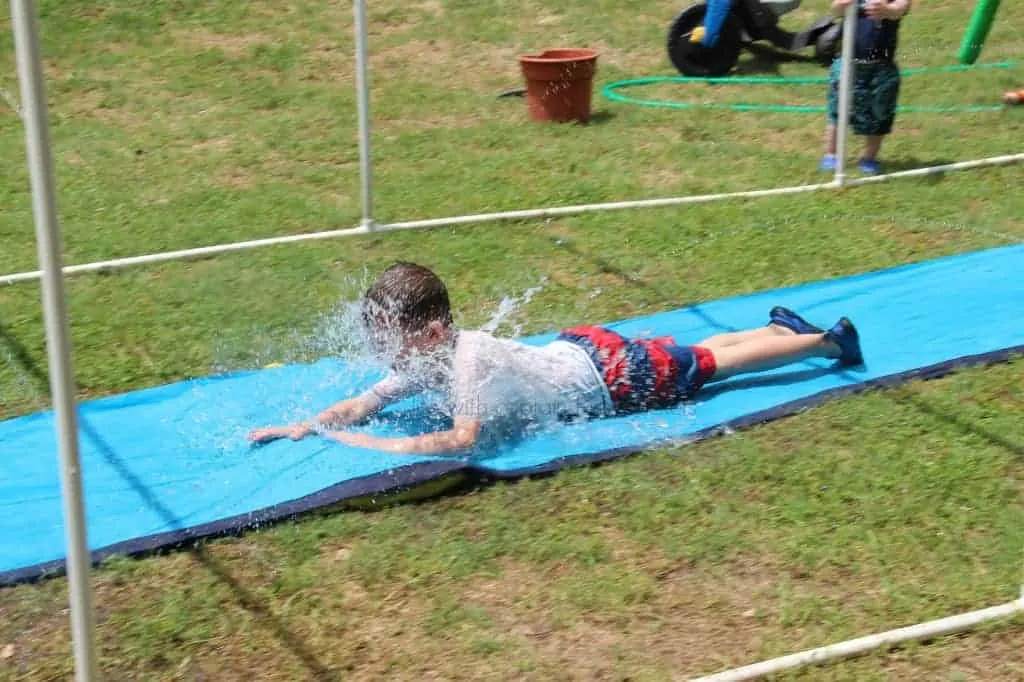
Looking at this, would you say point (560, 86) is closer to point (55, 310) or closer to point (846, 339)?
point (846, 339)

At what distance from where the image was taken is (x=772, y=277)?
601cm

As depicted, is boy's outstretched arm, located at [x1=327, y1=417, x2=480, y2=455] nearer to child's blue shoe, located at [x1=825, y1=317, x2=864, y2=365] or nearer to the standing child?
child's blue shoe, located at [x1=825, y1=317, x2=864, y2=365]

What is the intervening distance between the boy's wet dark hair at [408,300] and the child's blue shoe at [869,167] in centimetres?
420

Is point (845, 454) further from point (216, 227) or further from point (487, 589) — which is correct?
point (216, 227)

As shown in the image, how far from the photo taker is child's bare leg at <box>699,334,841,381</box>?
4727mm

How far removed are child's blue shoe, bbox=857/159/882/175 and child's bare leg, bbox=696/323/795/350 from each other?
3041 millimetres

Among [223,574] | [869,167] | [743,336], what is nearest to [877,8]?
[869,167]

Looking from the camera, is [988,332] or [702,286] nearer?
[988,332]

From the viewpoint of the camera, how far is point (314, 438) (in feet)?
14.2

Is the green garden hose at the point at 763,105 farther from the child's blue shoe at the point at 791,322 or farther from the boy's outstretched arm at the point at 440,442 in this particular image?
Result: the boy's outstretched arm at the point at 440,442

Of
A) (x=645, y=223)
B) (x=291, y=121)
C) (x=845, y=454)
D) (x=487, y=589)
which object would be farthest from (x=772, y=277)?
(x=291, y=121)

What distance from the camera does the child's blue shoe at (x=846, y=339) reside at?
482 cm

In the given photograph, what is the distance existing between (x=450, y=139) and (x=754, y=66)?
3.43 m

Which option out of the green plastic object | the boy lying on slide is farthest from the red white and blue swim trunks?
the green plastic object
